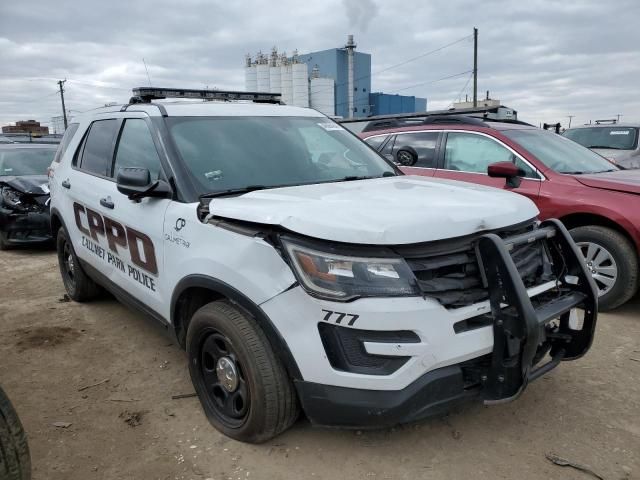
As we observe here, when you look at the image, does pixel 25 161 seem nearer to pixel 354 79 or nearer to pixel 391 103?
pixel 354 79

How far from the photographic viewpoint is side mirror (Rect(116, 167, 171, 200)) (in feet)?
9.52

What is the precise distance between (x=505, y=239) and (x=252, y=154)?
1.61 meters

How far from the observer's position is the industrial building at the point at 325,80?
1318 inches

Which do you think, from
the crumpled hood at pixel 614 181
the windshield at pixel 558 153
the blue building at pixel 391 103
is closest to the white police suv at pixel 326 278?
the crumpled hood at pixel 614 181

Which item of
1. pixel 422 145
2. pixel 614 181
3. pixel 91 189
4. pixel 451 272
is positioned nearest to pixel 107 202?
pixel 91 189

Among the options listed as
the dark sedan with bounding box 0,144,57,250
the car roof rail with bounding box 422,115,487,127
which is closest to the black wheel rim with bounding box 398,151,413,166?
the car roof rail with bounding box 422,115,487,127

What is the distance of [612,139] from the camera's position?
9.98 m

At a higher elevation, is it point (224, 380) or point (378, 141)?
point (378, 141)

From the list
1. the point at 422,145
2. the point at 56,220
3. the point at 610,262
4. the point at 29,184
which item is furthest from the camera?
the point at 29,184

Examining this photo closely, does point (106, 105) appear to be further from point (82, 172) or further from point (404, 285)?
point (404, 285)

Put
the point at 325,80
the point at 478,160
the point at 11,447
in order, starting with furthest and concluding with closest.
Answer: the point at 325,80 → the point at 478,160 → the point at 11,447

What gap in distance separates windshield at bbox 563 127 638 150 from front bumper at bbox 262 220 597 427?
860 cm

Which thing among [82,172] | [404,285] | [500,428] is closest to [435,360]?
[404,285]

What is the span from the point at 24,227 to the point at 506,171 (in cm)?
675
